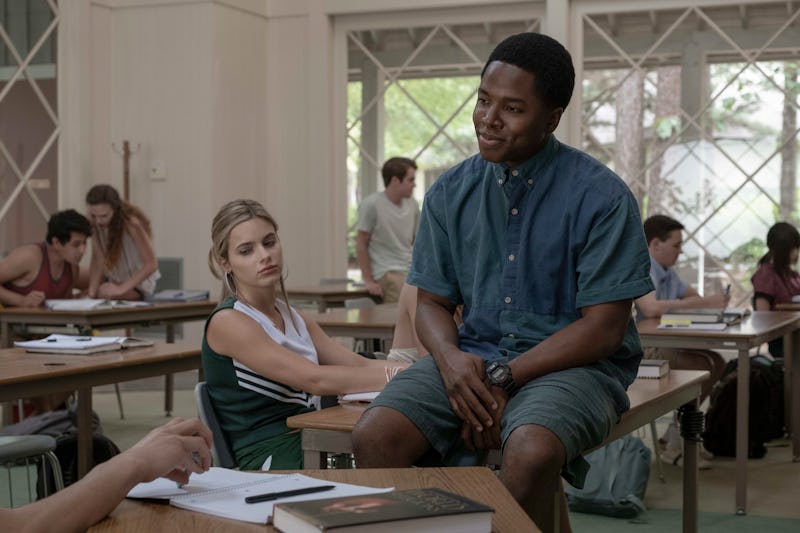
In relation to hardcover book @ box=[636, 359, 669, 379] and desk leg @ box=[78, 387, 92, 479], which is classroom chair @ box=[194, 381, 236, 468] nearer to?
hardcover book @ box=[636, 359, 669, 379]

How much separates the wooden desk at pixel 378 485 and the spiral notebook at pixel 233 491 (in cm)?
1

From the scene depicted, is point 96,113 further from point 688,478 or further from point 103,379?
point 688,478

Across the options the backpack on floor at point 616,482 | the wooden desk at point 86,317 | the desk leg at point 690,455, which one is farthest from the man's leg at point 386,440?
the wooden desk at point 86,317

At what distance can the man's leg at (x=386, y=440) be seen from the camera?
2.14m

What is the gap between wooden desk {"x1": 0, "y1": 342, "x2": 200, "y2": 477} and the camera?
3377 millimetres

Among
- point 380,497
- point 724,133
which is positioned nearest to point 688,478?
point 380,497

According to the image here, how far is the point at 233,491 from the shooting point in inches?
66.1

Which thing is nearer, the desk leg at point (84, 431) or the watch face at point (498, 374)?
the watch face at point (498, 374)

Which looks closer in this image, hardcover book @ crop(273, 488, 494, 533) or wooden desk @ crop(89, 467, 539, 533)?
hardcover book @ crop(273, 488, 494, 533)

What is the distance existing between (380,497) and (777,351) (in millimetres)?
5669

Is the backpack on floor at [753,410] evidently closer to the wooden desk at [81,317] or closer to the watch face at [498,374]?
the wooden desk at [81,317]

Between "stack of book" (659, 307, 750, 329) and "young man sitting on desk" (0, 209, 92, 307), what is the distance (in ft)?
10.4

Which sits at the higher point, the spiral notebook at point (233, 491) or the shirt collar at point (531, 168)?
the shirt collar at point (531, 168)

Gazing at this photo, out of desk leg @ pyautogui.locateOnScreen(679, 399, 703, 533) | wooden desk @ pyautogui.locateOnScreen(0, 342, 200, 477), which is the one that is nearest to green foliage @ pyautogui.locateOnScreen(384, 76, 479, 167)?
wooden desk @ pyautogui.locateOnScreen(0, 342, 200, 477)
